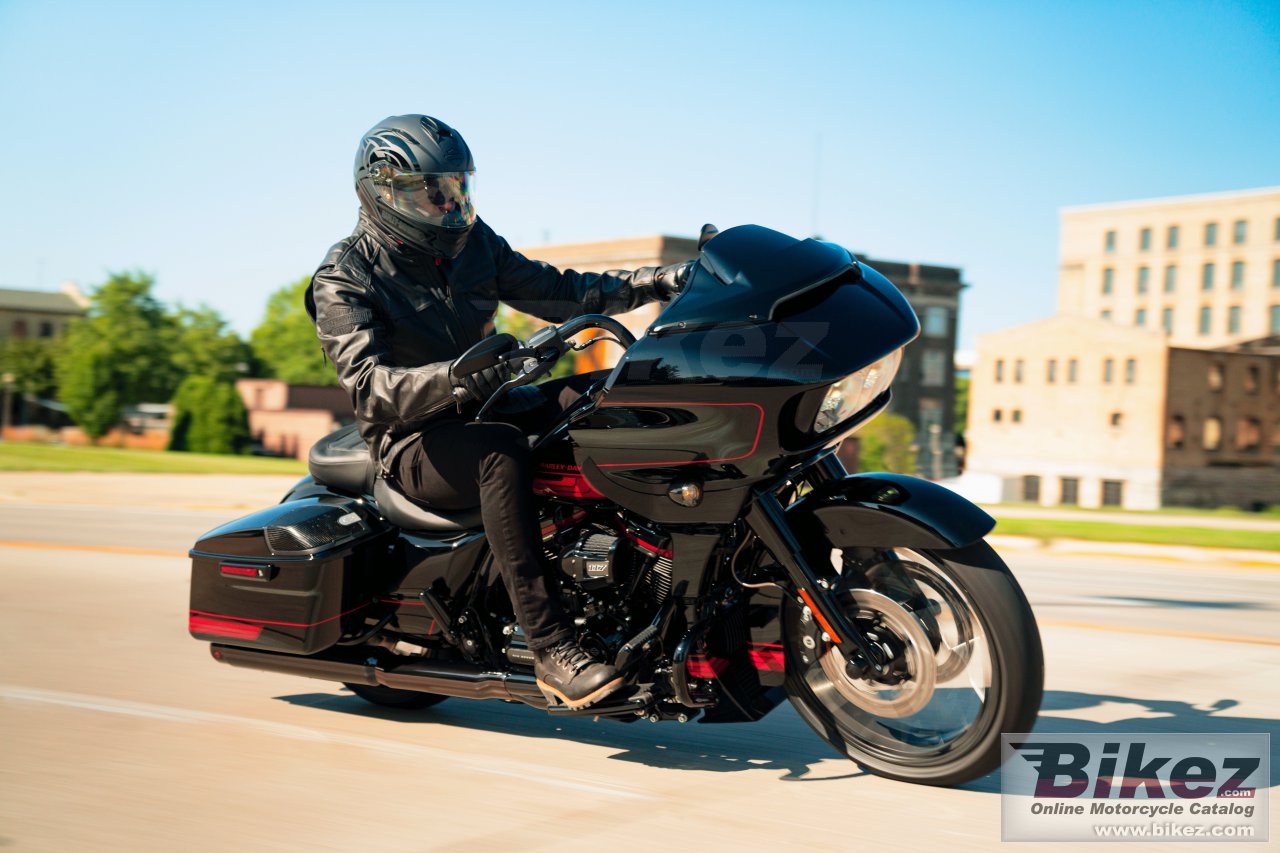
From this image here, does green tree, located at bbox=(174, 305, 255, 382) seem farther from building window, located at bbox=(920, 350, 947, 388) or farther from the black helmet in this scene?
the black helmet

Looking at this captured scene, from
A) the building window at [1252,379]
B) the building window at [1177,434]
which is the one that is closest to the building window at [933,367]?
the building window at [1177,434]

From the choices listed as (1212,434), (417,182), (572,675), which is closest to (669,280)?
(417,182)

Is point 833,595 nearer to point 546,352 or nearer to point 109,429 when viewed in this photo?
point 546,352

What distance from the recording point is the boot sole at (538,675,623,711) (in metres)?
4.00

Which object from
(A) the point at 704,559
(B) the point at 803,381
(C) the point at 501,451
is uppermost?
(B) the point at 803,381

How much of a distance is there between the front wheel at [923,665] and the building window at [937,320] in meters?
97.5

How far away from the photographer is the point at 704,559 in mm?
4027

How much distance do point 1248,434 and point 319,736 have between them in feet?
292

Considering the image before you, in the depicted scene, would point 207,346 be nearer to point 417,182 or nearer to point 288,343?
point 288,343

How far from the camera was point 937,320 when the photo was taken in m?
99.4

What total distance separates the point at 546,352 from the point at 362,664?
159cm

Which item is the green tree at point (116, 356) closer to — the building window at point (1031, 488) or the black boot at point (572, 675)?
the building window at point (1031, 488)

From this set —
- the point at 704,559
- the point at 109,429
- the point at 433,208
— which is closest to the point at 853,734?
the point at 704,559

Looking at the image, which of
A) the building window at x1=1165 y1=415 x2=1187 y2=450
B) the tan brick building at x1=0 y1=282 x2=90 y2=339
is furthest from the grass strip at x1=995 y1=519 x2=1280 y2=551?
the tan brick building at x1=0 y1=282 x2=90 y2=339
